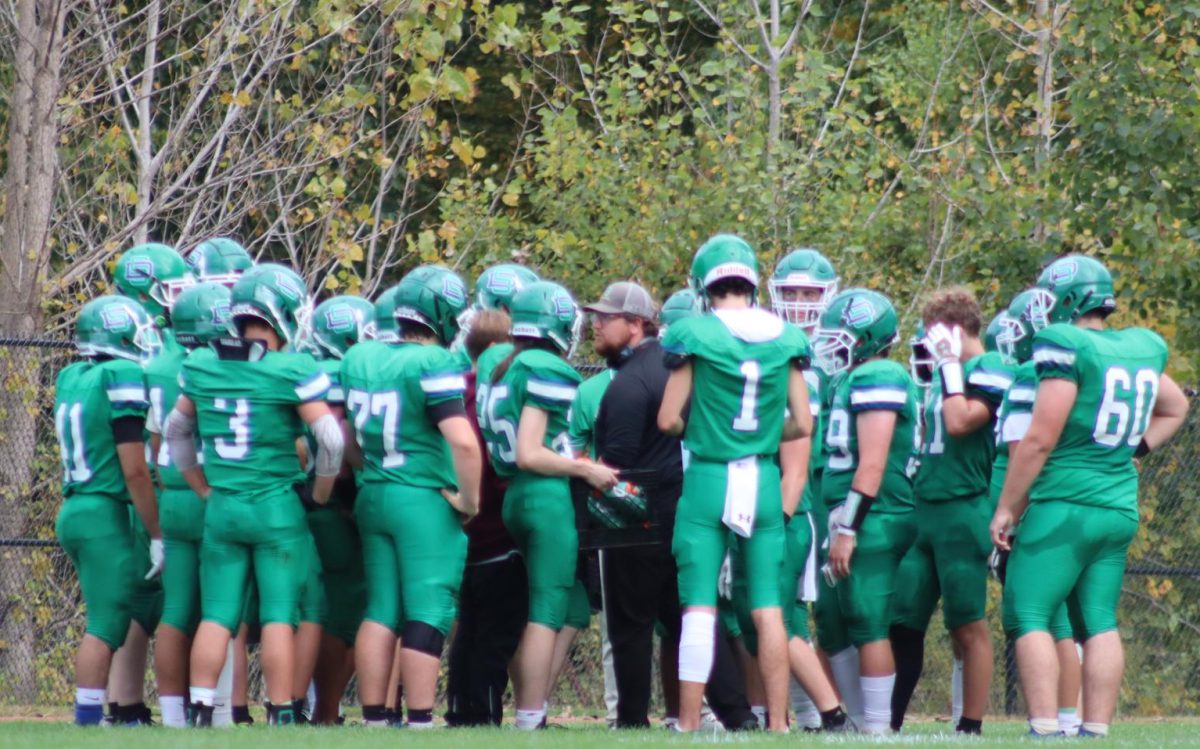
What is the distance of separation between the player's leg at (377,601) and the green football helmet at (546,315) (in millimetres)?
1057

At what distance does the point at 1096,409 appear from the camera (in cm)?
762

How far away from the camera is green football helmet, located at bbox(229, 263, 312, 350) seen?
7.97m

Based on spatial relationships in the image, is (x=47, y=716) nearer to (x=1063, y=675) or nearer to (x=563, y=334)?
(x=563, y=334)

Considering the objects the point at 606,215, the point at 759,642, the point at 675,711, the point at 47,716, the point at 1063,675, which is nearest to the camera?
the point at 759,642

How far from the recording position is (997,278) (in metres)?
14.5

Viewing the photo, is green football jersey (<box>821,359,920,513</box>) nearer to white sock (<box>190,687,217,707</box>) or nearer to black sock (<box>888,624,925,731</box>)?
black sock (<box>888,624,925,731</box>)

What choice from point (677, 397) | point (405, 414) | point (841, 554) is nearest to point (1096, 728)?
point (841, 554)

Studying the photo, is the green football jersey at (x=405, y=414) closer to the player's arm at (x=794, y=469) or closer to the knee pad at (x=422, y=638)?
the knee pad at (x=422, y=638)

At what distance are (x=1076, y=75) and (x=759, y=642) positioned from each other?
767 centimetres

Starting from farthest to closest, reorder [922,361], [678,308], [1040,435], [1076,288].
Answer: [678,308]
[922,361]
[1076,288]
[1040,435]

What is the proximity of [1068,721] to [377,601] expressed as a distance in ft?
10.2

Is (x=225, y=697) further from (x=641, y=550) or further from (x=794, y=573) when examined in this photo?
(x=794, y=573)

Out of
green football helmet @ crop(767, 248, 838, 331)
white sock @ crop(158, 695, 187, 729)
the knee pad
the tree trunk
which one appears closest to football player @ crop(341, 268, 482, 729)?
the knee pad

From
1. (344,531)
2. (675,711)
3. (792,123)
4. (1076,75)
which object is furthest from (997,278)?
(344,531)
